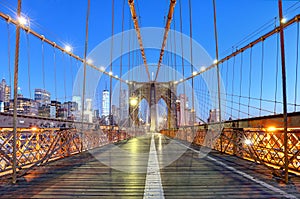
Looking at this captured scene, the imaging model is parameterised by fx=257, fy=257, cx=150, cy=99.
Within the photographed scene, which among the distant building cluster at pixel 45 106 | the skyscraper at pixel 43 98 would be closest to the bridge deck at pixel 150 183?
the skyscraper at pixel 43 98

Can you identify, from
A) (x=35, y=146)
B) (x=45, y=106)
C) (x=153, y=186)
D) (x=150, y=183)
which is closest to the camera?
(x=153, y=186)

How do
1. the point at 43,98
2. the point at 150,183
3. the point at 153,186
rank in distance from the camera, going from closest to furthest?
the point at 153,186 → the point at 150,183 → the point at 43,98

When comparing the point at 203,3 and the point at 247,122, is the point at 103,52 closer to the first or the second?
the point at 247,122

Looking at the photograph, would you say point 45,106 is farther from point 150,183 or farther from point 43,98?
point 150,183

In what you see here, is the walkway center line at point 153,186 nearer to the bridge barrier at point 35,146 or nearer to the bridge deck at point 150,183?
the bridge deck at point 150,183

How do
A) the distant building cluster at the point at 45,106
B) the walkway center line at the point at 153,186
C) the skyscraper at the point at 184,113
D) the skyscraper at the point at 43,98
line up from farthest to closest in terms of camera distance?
1. the skyscraper at the point at 184,113
2. the distant building cluster at the point at 45,106
3. the skyscraper at the point at 43,98
4. the walkway center line at the point at 153,186

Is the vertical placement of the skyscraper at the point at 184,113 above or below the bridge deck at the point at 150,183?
above

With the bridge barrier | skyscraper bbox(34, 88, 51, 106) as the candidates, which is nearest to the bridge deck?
the bridge barrier

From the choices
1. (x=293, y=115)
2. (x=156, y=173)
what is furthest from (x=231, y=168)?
(x=293, y=115)

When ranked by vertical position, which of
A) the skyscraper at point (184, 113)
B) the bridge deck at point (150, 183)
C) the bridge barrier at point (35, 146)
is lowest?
the bridge deck at point (150, 183)

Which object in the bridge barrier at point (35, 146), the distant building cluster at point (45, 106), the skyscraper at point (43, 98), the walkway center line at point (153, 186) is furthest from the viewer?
the distant building cluster at point (45, 106)

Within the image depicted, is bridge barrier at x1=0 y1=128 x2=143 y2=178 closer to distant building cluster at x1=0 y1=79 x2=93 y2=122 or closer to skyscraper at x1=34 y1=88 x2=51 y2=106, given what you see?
skyscraper at x1=34 y1=88 x2=51 y2=106

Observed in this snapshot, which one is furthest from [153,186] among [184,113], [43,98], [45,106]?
[184,113]

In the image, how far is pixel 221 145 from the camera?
5.89m
